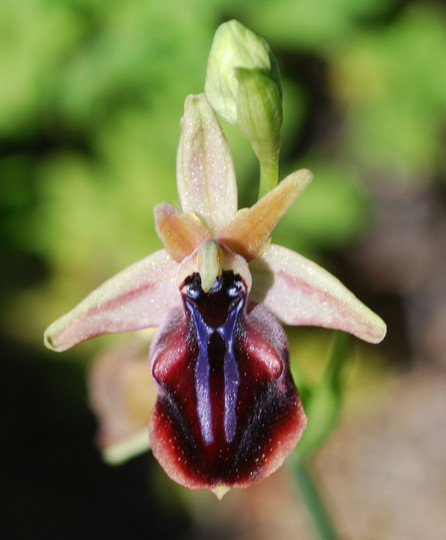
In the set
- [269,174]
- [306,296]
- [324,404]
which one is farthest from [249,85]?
[324,404]

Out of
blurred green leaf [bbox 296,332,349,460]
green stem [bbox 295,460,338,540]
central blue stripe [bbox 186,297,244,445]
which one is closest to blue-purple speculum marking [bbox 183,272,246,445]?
central blue stripe [bbox 186,297,244,445]

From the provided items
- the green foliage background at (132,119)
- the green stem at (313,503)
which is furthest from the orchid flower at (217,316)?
the green foliage background at (132,119)

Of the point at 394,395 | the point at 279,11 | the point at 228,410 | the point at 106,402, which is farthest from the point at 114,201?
the point at 228,410

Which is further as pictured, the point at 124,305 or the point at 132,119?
the point at 132,119

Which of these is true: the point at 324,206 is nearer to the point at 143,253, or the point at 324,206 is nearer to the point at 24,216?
the point at 143,253

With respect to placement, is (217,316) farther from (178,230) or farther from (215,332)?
(178,230)
